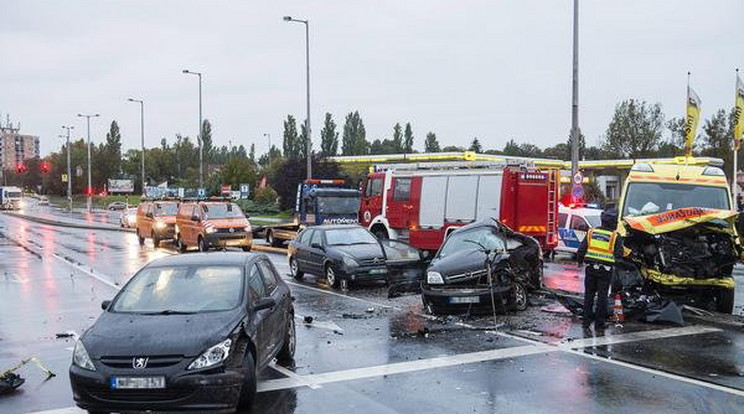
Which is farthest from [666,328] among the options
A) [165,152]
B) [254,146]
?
[254,146]

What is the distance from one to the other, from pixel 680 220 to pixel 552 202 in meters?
8.24

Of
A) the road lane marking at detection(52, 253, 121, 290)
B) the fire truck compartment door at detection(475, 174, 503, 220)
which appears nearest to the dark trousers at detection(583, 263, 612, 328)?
the fire truck compartment door at detection(475, 174, 503, 220)

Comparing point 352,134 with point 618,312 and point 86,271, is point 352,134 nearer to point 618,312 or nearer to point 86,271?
point 86,271

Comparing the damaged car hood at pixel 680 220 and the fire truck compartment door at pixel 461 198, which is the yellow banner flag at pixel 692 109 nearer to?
the fire truck compartment door at pixel 461 198

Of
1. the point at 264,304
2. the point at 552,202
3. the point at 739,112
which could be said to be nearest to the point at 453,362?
the point at 264,304

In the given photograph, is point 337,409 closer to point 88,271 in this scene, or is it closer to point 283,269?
point 283,269

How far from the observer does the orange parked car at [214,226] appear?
25.7 m

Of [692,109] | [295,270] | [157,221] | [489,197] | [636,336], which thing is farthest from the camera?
[157,221]

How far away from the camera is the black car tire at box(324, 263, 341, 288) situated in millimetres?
16578

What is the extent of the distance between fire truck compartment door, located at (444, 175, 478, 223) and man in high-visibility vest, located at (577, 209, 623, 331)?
352 inches

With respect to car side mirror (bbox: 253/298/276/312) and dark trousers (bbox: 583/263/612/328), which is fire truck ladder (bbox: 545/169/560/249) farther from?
car side mirror (bbox: 253/298/276/312)

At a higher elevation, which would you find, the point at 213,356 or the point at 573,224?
the point at 573,224

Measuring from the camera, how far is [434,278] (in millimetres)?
12523

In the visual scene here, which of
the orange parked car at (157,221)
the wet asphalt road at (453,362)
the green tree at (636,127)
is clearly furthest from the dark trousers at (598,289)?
the green tree at (636,127)
